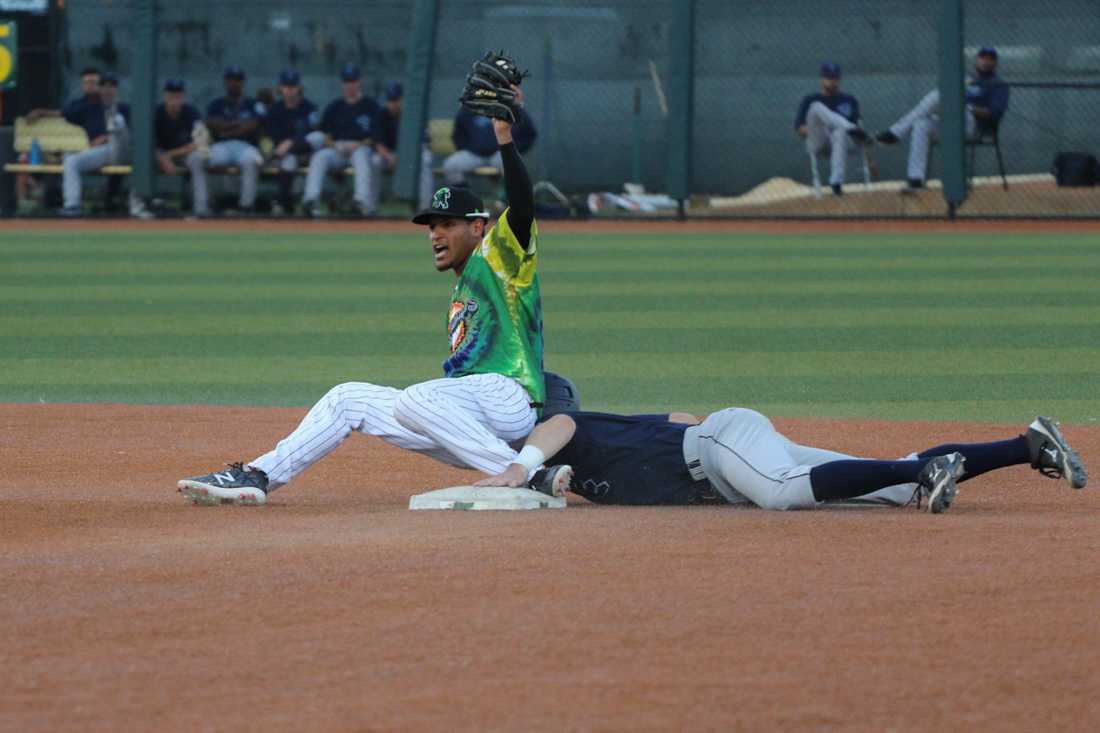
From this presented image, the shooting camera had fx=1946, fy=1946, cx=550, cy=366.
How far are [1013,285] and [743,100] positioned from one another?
7.06 metres

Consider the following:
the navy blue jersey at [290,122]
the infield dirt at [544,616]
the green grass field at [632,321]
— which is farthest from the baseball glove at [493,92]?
the navy blue jersey at [290,122]

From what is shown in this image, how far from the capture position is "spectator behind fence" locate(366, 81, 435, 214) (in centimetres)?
1900

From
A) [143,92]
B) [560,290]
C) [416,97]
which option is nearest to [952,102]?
[416,97]

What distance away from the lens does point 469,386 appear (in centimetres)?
606

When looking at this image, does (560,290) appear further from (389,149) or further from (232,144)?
(232,144)

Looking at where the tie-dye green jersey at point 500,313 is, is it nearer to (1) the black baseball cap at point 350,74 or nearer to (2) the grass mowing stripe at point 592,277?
(2) the grass mowing stripe at point 592,277

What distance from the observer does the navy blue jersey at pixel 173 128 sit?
19.3 metres

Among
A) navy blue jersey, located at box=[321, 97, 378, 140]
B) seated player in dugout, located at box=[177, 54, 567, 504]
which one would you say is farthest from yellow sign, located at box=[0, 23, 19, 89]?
seated player in dugout, located at box=[177, 54, 567, 504]

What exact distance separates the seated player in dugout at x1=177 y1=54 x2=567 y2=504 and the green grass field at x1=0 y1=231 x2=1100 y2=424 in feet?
9.83

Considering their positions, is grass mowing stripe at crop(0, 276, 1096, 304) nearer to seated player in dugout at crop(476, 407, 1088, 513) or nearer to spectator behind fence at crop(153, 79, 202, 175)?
spectator behind fence at crop(153, 79, 202, 175)

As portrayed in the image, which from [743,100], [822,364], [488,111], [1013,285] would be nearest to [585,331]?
[822,364]

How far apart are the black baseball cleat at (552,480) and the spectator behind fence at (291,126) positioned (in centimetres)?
1379

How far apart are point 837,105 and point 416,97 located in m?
4.12

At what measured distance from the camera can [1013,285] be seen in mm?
13773
